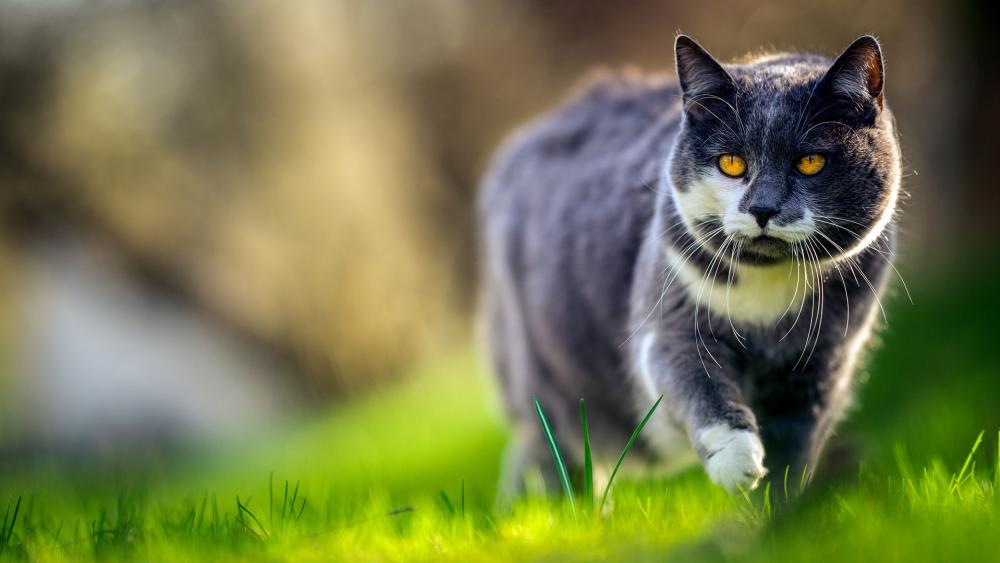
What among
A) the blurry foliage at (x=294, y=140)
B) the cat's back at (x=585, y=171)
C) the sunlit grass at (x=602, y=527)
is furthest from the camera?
the blurry foliage at (x=294, y=140)

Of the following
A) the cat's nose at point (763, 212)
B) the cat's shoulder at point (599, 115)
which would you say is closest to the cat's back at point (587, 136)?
the cat's shoulder at point (599, 115)

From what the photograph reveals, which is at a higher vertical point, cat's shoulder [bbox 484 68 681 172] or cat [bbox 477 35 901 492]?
cat's shoulder [bbox 484 68 681 172]

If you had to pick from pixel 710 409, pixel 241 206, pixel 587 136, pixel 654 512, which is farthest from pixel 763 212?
pixel 241 206

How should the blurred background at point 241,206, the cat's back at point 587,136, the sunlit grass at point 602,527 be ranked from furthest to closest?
the blurred background at point 241,206, the cat's back at point 587,136, the sunlit grass at point 602,527

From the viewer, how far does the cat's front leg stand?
86.3 inches

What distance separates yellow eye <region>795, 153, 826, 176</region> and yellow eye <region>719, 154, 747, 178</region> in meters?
0.13

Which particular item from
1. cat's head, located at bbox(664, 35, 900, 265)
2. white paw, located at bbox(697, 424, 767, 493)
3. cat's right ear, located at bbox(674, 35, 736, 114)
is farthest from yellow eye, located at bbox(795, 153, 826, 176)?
white paw, located at bbox(697, 424, 767, 493)

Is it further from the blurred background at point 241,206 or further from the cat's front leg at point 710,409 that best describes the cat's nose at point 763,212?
the blurred background at point 241,206

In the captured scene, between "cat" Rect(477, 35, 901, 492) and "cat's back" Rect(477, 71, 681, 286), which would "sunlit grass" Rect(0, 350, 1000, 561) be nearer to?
"cat" Rect(477, 35, 901, 492)

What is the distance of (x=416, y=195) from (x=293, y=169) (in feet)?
6.97

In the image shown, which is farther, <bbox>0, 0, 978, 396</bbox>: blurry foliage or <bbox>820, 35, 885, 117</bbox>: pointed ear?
<bbox>0, 0, 978, 396</bbox>: blurry foliage

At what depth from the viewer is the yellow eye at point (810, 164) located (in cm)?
232

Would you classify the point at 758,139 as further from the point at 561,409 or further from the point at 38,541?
the point at 38,541

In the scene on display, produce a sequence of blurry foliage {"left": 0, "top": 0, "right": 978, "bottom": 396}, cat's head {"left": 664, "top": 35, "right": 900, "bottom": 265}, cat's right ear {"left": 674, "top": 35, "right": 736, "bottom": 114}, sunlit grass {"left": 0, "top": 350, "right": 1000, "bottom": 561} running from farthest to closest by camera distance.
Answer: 1. blurry foliage {"left": 0, "top": 0, "right": 978, "bottom": 396}
2. cat's right ear {"left": 674, "top": 35, "right": 736, "bottom": 114}
3. cat's head {"left": 664, "top": 35, "right": 900, "bottom": 265}
4. sunlit grass {"left": 0, "top": 350, "right": 1000, "bottom": 561}
